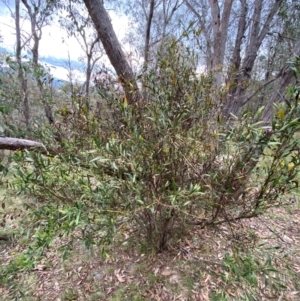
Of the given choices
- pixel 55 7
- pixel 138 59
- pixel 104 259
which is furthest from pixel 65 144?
pixel 55 7

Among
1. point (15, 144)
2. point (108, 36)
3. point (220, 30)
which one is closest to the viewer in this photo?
point (15, 144)

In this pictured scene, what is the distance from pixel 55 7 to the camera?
616cm

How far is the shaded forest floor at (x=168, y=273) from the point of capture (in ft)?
5.10

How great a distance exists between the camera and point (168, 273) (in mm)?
1741

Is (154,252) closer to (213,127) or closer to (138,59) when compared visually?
(213,127)

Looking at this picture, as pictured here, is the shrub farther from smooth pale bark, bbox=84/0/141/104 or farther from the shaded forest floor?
smooth pale bark, bbox=84/0/141/104

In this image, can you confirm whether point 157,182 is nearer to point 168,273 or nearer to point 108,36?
point 168,273

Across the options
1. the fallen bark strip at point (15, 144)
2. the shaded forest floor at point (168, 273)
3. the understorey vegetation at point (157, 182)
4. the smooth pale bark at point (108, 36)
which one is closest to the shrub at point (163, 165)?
the understorey vegetation at point (157, 182)

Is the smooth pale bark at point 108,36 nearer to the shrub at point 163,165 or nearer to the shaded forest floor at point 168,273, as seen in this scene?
the shrub at point 163,165

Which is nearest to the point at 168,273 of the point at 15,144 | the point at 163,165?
the point at 163,165

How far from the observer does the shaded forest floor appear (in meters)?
1.56

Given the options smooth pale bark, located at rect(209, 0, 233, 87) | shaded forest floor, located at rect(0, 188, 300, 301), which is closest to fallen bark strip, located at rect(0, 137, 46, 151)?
shaded forest floor, located at rect(0, 188, 300, 301)

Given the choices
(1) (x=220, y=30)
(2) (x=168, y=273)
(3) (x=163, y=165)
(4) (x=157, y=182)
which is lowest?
(2) (x=168, y=273)

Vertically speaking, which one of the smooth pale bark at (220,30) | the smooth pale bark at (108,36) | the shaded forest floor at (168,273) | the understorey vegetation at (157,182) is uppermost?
the smooth pale bark at (220,30)
